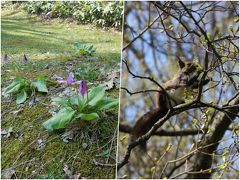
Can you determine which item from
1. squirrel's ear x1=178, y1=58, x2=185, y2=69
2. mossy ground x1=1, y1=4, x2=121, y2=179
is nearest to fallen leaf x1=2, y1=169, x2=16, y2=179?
mossy ground x1=1, y1=4, x2=121, y2=179

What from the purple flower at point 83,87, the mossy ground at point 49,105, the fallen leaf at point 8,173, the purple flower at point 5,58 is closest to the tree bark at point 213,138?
the mossy ground at point 49,105

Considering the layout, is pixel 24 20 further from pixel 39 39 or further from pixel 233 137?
pixel 233 137

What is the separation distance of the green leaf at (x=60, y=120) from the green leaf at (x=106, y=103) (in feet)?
0.23

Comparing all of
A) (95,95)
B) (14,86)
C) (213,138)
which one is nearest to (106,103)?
(95,95)

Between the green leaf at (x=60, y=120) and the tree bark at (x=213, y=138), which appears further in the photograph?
the tree bark at (x=213, y=138)

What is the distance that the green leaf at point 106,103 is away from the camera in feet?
2.89

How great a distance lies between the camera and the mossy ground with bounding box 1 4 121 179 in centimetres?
86

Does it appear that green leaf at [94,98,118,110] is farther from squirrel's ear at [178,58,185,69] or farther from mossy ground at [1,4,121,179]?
squirrel's ear at [178,58,185,69]

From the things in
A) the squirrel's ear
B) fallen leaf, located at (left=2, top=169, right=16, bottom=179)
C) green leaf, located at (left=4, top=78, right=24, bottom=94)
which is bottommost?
fallen leaf, located at (left=2, top=169, right=16, bottom=179)

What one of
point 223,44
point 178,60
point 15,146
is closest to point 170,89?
point 178,60

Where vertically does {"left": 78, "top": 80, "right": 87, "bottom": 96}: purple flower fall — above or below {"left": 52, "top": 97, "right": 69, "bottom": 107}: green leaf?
above

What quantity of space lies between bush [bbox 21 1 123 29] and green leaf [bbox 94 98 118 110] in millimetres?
224

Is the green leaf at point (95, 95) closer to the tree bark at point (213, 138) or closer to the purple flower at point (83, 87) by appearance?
the purple flower at point (83, 87)

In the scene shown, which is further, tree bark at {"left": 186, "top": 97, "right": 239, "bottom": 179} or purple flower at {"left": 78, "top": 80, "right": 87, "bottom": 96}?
tree bark at {"left": 186, "top": 97, "right": 239, "bottom": 179}
